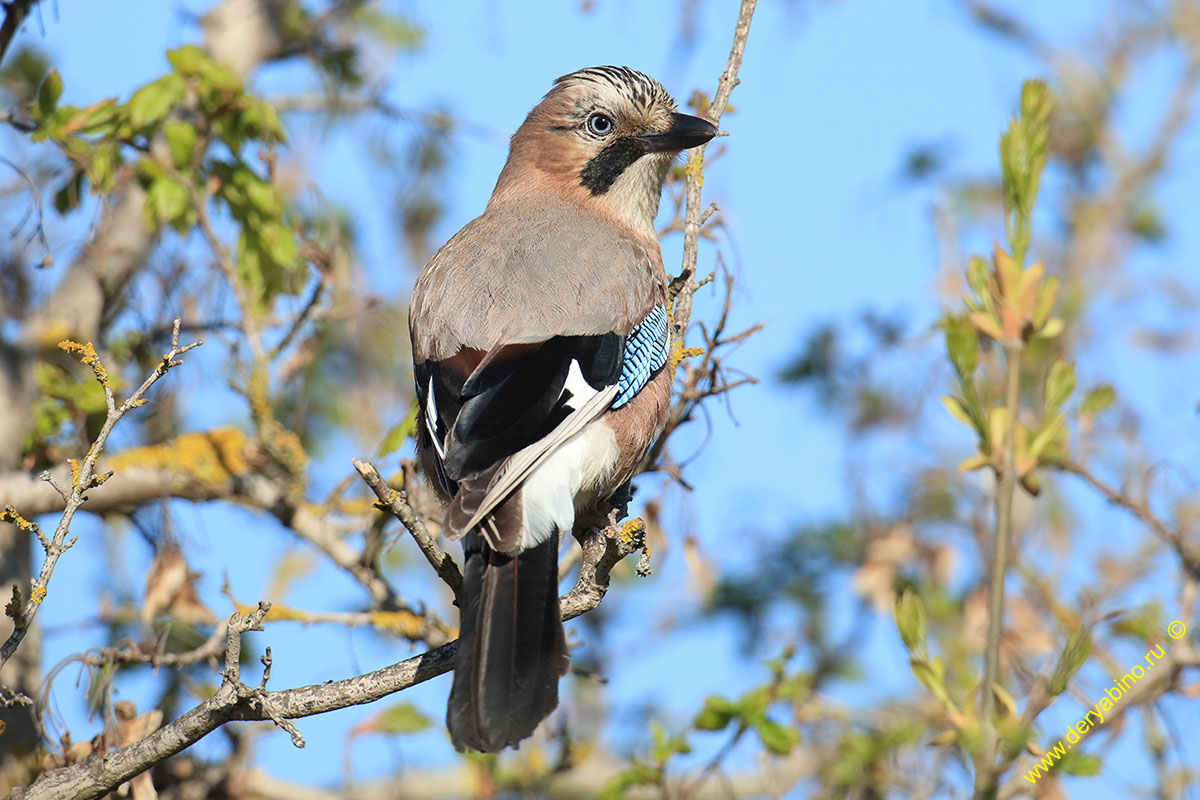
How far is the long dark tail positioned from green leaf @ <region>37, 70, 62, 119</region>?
1.84 meters

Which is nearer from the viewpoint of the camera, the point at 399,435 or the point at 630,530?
the point at 630,530

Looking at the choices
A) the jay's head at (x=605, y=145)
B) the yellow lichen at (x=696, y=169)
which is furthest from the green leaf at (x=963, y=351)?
the jay's head at (x=605, y=145)

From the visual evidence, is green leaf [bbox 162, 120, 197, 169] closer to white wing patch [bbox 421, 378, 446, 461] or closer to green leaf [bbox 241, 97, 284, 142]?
green leaf [bbox 241, 97, 284, 142]

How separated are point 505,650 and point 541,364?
2.70 ft

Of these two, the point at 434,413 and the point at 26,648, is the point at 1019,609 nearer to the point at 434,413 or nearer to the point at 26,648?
the point at 434,413

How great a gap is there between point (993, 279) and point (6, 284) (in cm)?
326

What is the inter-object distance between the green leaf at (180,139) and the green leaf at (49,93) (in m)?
0.38

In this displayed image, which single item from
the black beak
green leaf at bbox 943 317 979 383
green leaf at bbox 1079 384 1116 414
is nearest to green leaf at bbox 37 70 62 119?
the black beak

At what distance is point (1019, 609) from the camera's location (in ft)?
14.3

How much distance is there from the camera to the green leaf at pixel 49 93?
11.7 ft

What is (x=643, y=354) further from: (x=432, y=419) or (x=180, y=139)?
(x=180, y=139)

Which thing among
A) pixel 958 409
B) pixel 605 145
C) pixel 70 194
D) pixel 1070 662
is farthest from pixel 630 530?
pixel 70 194

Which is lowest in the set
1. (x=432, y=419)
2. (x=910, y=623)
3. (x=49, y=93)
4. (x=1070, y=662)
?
(x=1070, y=662)

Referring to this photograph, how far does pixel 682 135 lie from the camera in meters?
3.96
